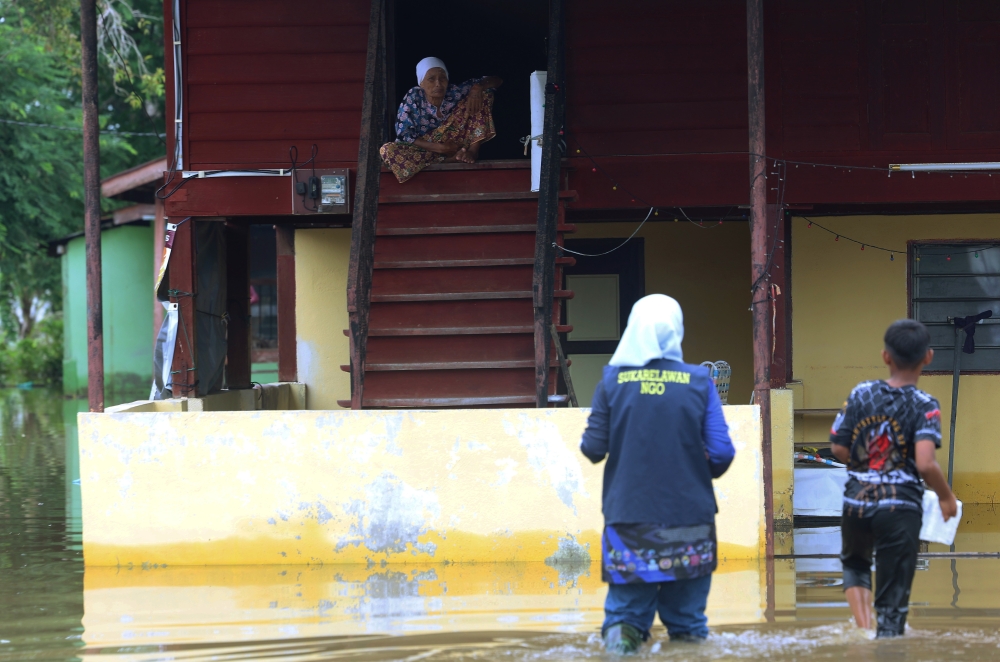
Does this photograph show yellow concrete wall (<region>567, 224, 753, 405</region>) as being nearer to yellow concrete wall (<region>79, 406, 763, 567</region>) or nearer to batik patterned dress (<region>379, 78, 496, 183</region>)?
batik patterned dress (<region>379, 78, 496, 183</region>)

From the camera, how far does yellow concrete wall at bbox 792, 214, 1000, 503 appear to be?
957cm

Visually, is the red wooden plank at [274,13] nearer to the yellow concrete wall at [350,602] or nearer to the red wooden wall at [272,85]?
the red wooden wall at [272,85]

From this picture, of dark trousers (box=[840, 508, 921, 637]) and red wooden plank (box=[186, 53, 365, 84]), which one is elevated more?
red wooden plank (box=[186, 53, 365, 84])

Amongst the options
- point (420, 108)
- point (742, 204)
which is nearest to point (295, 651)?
point (420, 108)

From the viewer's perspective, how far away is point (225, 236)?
9578mm

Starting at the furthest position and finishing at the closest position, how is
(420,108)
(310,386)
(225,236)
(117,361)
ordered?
1. (117,361)
2. (310,386)
3. (225,236)
4. (420,108)

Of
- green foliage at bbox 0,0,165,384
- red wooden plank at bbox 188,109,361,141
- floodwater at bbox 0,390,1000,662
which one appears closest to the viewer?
floodwater at bbox 0,390,1000,662

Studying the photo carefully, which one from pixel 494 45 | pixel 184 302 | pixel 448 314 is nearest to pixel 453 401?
pixel 448 314

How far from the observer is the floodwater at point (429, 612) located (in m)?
4.53

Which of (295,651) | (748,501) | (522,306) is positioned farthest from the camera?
(522,306)

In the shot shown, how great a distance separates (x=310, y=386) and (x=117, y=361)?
1259cm

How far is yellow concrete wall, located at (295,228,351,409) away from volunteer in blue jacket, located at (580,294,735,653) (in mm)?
7899

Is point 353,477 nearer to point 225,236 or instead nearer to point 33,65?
point 225,236

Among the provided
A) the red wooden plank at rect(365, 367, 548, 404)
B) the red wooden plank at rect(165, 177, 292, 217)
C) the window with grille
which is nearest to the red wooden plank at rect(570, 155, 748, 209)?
the window with grille
